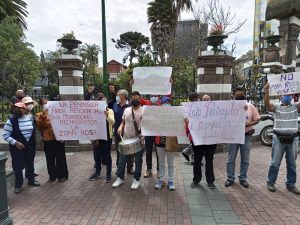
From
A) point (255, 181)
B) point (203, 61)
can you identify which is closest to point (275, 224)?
point (255, 181)

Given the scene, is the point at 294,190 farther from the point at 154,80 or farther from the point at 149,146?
the point at 154,80

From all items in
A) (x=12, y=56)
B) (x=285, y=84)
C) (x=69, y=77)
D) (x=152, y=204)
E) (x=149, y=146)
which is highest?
(x=12, y=56)

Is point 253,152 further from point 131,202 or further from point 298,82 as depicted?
point 131,202

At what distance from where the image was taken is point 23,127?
5688 mm

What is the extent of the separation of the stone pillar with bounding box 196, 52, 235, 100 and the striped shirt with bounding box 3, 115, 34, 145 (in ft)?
15.7

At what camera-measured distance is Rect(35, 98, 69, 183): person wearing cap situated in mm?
6039

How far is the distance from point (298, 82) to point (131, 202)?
3737 mm

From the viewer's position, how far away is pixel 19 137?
18.6 feet

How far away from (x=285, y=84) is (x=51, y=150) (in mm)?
4789

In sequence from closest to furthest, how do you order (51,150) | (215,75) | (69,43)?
(51,150) < (215,75) < (69,43)

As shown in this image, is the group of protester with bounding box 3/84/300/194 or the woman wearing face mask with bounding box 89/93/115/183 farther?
the woman wearing face mask with bounding box 89/93/115/183

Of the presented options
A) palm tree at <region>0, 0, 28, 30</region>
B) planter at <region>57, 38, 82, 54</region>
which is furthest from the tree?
planter at <region>57, 38, 82, 54</region>

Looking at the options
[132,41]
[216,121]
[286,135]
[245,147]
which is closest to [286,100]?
[286,135]

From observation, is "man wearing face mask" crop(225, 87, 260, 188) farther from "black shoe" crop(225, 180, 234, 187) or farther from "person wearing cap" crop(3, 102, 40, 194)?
"person wearing cap" crop(3, 102, 40, 194)
